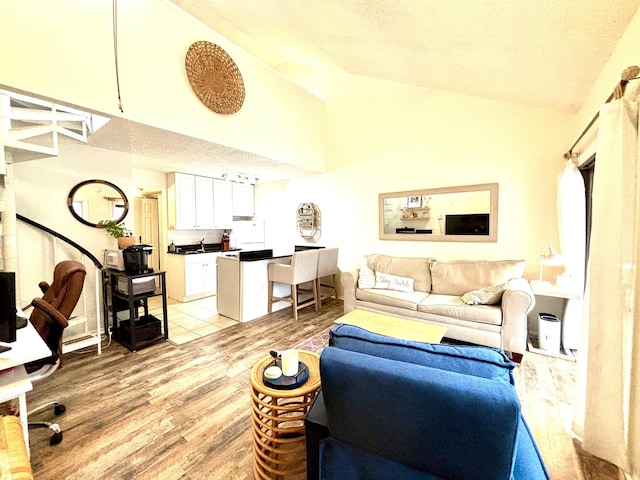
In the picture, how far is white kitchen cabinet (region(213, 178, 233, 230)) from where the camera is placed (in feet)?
17.8

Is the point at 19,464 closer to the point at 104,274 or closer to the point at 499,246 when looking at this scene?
Result: the point at 104,274

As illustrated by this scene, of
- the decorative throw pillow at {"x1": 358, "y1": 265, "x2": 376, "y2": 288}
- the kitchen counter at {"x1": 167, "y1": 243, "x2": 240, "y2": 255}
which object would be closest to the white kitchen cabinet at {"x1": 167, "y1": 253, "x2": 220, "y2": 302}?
the kitchen counter at {"x1": 167, "y1": 243, "x2": 240, "y2": 255}

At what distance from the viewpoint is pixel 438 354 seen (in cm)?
106

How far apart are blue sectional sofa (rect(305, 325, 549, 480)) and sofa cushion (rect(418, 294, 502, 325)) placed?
180 centimetres

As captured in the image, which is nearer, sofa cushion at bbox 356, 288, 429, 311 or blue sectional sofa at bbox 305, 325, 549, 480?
blue sectional sofa at bbox 305, 325, 549, 480

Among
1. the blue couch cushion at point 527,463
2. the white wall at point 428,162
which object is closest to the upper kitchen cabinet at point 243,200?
the white wall at point 428,162

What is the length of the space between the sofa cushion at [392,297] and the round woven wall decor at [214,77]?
8.93ft

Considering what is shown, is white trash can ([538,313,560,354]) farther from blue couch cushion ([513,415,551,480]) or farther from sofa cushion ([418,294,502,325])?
blue couch cushion ([513,415,551,480])

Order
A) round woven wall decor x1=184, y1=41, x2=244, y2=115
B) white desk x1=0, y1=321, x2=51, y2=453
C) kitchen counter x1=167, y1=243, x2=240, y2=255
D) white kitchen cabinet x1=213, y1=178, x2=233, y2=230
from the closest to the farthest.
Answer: white desk x1=0, y1=321, x2=51, y2=453 → round woven wall decor x1=184, y1=41, x2=244, y2=115 → kitchen counter x1=167, y1=243, x2=240, y2=255 → white kitchen cabinet x1=213, y1=178, x2=233, y2=230

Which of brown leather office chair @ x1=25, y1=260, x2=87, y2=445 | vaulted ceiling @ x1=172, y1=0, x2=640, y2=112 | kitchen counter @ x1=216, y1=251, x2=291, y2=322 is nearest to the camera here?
vaulted ceiling @ x1=172, y1=0, x2=640, y2=112

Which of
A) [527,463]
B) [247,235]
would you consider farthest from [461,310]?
[247,235]

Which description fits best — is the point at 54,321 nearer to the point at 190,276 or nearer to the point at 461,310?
the point at 190,276

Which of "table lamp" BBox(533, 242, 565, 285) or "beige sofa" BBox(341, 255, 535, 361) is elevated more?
"table lamp" BBox(533, 242, 565, 285)

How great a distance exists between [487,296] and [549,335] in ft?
2.35
